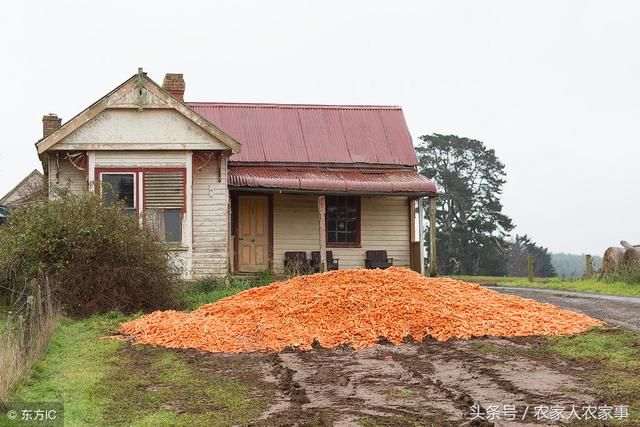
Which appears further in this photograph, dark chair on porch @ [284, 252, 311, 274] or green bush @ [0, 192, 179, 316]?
dark chair on porch @ [284, 252, 311, 274]

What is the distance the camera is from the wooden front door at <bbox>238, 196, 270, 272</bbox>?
23688 millimetres

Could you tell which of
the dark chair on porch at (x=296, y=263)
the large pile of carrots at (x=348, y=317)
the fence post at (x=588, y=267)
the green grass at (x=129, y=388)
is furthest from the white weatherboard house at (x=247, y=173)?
the fence post at (x=588, y=267)

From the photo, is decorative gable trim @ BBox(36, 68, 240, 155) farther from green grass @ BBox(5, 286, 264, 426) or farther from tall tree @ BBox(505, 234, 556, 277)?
tall tree @ BBox(505, 234, 556, 277)

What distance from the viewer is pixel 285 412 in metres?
8.27

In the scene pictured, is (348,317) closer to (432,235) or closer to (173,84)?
(432,235)

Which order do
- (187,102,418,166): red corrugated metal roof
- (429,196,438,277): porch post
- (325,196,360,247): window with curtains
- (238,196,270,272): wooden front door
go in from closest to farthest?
(429,196,438,277): porch post < (238,196,270,272): wooden front door < (325,196,360,247): window with curtains < (187,102,418,166): red corrugated metal roof

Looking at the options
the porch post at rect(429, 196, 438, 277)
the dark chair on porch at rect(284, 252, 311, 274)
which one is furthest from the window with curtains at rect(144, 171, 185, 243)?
the porch post at rect(429, 196, 438, 277)

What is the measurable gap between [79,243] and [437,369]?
8529mm

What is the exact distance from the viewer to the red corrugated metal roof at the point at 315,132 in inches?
995

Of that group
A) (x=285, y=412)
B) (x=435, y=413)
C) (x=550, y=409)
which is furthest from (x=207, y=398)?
(x=550, y=409)

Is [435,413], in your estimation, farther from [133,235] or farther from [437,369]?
[133,235]

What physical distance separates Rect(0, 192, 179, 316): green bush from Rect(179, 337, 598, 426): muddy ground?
4527mm

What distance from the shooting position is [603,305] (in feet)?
59.7

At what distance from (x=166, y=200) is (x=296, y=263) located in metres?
4.24
